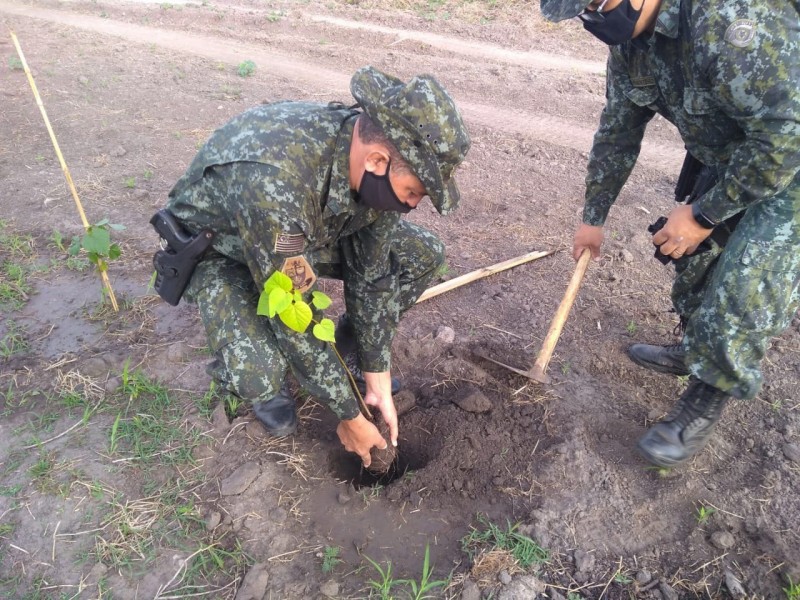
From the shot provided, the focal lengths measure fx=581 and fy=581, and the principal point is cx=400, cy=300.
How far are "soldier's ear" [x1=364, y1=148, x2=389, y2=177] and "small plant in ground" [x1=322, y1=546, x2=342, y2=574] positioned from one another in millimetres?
1391

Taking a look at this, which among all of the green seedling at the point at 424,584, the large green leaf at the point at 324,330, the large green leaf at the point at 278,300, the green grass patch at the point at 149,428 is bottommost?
the green grass patch at the point at 149,428

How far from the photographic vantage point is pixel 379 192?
6.41 ft

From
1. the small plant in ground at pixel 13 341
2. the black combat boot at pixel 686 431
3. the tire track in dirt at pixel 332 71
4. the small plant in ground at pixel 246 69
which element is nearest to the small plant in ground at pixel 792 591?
the black combat boot at pixel 686 431

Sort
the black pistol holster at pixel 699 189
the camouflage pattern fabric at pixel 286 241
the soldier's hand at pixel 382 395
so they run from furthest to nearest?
the black pistol holster at pixel 699 189, the soldier's hand at pixel 382 395, the camouflage pattern fabric at pixel 286 241

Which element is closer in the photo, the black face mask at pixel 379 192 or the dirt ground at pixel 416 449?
the black face mask at pixel 379 192

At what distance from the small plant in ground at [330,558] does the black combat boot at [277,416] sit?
1.93 feet

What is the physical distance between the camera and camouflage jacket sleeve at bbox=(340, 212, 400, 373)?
249 centimetres

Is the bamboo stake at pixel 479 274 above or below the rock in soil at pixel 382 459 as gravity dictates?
above

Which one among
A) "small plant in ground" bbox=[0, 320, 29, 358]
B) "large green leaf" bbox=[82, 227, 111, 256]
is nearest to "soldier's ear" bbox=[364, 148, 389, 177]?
"large green leaf" bbox=[82, 227, 111, 256]

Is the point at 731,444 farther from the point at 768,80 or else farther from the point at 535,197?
the point at 535,197

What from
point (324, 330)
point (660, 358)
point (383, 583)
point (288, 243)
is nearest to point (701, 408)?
point (660, 358)

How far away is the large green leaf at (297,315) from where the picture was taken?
1.97 m

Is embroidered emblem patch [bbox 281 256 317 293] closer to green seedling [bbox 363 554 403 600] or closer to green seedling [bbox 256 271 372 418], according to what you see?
green seedling [bbox 256 271 372 418]

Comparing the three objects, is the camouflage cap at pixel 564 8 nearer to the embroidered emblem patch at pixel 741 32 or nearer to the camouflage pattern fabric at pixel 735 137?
the camouflage pattern fabric at pixel 735 137
